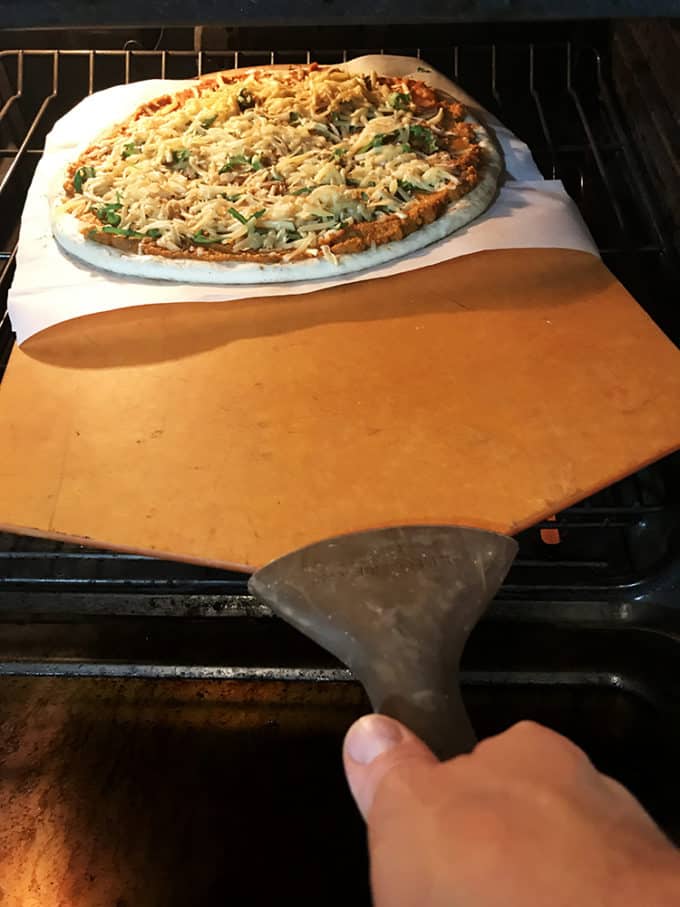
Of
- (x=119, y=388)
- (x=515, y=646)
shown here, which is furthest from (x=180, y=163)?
(x=515, y=646)

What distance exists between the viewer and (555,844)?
17.0 inches

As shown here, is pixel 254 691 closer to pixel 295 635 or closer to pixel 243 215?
pixel 295 635

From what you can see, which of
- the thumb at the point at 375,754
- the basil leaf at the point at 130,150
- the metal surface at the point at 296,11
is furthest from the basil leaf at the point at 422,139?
the thumb at the point at 375,754

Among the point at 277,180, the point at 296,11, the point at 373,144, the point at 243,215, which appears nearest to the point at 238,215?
the point at 243,215

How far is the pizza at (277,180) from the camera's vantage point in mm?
1188

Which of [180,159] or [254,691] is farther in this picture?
[180,159]

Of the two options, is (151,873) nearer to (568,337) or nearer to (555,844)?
(555,844)

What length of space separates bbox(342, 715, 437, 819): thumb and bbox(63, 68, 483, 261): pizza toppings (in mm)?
A: 799

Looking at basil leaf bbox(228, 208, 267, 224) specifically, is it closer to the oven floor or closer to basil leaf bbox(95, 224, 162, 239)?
basil leaf bbox(95, 224, 162, 239)

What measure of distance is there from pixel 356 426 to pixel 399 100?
80 cm

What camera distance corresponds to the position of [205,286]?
117cm

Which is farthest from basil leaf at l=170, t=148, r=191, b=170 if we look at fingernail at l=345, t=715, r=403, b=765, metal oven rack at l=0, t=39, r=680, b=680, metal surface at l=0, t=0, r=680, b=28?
fingernail at l=345, t=715, r=403, b=765

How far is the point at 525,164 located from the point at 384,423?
712mm

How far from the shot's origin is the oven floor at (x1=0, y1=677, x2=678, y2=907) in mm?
997
